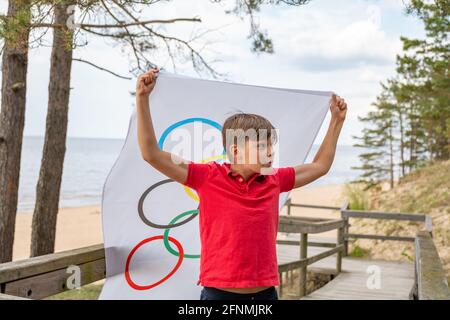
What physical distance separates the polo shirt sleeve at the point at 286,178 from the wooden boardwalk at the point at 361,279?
16.1ft

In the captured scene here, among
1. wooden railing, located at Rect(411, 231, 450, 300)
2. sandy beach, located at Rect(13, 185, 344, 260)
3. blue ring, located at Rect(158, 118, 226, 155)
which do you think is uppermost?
blue ring, located at Rect(158, 118, 226, 155)

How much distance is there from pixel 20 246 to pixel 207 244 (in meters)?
20.5

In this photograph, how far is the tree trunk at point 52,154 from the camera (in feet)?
24.2

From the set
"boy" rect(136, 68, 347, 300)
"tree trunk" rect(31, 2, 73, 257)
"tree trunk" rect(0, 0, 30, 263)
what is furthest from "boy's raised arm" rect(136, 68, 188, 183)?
"tree trunk" rect(31, 2, 73, 257)

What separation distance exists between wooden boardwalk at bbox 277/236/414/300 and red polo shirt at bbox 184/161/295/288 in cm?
505

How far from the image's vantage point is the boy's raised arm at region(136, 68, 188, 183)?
2.15 metres

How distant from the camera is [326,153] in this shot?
2584 mm

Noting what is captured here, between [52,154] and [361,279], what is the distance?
16.7 ft

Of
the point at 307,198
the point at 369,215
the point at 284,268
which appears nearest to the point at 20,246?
the point at 369,215

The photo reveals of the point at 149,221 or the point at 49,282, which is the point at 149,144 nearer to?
the point at 149,221

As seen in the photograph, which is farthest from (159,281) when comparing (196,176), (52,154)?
(52,154)

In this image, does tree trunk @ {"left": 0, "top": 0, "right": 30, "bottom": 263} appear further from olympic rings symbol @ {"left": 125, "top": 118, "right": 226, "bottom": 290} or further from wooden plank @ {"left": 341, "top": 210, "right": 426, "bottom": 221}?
wooden plank @ {"left": 341, "top": 210, "right": 426, "bottom": 221}

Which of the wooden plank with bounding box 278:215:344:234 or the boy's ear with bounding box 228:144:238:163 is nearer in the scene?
the boy's ear with bounding box 228:144:238:163
